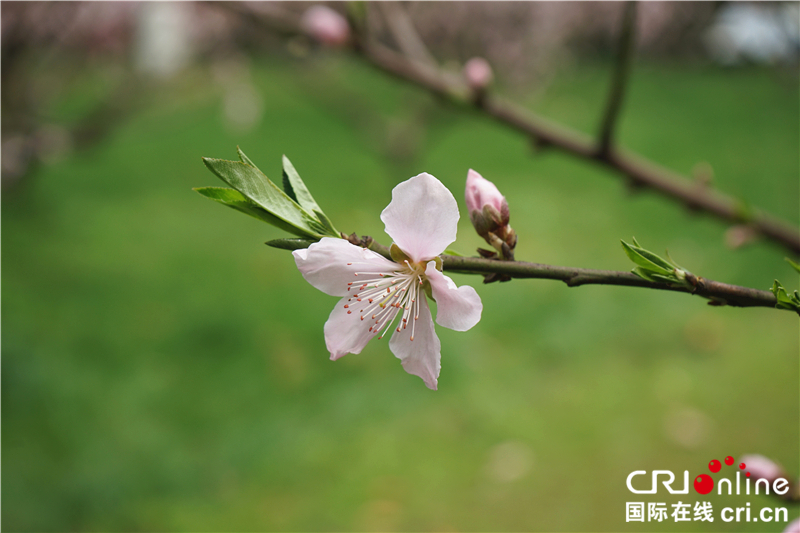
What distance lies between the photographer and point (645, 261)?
54 cm

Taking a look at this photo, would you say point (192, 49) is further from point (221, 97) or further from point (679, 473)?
point (679, 473)

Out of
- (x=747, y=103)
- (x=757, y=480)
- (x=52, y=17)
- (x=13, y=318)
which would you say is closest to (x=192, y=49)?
(x=52, y=17)

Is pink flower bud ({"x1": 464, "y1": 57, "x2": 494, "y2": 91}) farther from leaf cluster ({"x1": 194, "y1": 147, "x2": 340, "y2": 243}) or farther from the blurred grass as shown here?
leaf cluster ({"x1": 194, "y1": 147, "x2": 340, "y2": 243})

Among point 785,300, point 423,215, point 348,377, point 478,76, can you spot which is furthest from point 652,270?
point 348,377

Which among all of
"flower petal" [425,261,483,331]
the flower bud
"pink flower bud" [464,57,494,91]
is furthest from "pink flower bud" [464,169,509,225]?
"pink flower bud" [464,57,494,91]

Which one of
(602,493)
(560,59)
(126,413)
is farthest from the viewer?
(560,59)

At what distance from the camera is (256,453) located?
2.54m

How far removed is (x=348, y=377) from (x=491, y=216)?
8.16ft

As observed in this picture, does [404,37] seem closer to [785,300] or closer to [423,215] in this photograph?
[423,215]

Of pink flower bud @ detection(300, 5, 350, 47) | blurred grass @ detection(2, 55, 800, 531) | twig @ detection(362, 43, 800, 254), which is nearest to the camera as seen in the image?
twig @ detection(362, 43, 800, 254)

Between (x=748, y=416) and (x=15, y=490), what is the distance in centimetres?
317

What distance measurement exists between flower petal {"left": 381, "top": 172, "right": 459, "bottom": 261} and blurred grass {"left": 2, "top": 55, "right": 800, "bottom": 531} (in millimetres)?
1392

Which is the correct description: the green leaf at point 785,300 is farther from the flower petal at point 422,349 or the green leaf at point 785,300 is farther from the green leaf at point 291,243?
the green leaf at point 291,243

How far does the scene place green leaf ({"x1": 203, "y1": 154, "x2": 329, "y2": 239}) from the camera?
531 mm
